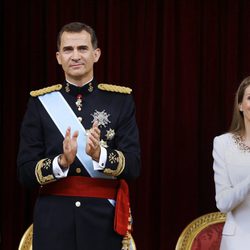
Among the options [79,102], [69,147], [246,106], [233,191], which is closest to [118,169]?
[69,147]

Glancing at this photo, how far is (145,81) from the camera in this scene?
3.70m

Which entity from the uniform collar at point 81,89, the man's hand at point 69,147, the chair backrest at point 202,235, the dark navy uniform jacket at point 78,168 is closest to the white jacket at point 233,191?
the chair backrest at point 202,235

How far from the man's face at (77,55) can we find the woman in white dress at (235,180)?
803 millimetres

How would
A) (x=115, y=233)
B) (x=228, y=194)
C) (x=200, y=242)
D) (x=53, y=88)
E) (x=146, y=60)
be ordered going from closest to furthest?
(x=115, y=233), (x=53, y=88), (x=228, y=194), (x=200, y=242), (x=146, y=60)

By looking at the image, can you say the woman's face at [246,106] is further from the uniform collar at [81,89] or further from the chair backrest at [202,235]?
the uniform collar at [81,89]

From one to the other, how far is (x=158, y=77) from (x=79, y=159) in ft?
5.08

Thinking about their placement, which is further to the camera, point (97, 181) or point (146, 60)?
point (146, 60)

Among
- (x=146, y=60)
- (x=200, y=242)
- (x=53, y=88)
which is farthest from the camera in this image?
(x=146, y=60)

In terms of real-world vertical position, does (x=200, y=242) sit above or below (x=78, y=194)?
below

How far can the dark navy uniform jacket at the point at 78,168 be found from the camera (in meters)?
2.22

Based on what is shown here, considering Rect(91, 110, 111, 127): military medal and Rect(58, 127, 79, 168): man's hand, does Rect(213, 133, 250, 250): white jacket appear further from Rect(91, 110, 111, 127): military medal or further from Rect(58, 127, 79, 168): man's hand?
Rect(58, 127, 79, 168): man's hand

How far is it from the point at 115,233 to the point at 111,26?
172 centimetres

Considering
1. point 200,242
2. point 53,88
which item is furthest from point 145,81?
point 53,88

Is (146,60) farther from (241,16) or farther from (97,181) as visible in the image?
(97,181)
